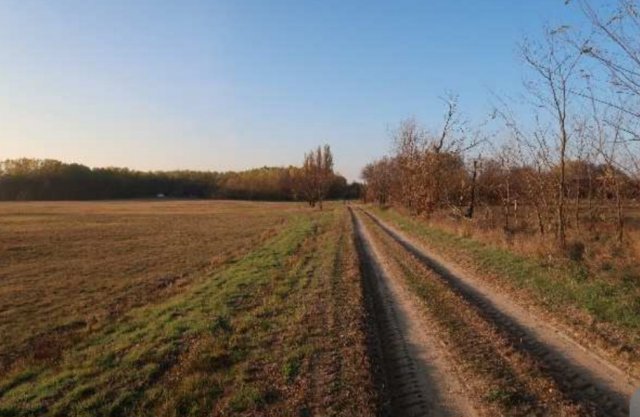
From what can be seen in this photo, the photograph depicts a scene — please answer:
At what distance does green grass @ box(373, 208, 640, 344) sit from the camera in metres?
10.8

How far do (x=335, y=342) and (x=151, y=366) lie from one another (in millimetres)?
2938

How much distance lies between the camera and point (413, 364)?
8578 millimetres

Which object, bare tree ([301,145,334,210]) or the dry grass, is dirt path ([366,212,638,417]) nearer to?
the dry grass

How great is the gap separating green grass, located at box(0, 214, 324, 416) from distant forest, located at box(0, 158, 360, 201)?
13513cm

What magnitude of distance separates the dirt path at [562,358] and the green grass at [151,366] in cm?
388

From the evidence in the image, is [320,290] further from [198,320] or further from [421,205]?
[421,205]

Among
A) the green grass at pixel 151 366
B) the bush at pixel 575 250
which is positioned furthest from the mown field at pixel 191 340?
the bush at pixel 575 250

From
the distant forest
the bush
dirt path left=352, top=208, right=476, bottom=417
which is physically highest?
the distant forest

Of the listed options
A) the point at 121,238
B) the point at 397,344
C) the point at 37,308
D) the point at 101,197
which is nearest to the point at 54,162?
the point at 101,197

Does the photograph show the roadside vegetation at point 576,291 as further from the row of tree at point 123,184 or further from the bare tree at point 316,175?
the row of tree at point 123,184

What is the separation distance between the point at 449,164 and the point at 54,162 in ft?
509

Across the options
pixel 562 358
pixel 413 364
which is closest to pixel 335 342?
pixel 413 364

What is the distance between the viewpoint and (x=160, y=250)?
34.9 m

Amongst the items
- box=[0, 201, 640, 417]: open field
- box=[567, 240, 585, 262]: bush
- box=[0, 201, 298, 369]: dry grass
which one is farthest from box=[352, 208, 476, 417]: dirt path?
box=[0, 201, 298, 369]: dry grass
